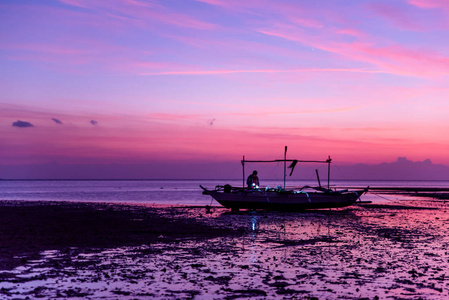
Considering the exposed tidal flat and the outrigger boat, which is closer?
the exposed tidal flat

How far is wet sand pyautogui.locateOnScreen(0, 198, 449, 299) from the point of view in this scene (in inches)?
493

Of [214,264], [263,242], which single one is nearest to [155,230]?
[263,242]

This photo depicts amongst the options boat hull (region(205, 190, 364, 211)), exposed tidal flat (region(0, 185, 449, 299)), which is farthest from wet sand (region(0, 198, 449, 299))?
boat hull (region(205, 190, 364, 211))

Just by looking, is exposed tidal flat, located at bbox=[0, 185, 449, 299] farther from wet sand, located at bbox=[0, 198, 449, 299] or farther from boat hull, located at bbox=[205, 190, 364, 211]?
boat hull, located at bbox=[205, 190, 364, 211]

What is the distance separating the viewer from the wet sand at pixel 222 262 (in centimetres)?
1252

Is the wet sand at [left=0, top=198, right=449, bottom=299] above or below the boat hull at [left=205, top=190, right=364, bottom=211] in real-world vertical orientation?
below

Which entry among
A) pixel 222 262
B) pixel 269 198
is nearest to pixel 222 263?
pixel 222 262

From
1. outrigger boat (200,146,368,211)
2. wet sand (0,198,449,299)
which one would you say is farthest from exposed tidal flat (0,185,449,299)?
outrigger boat (200,146,368,211)

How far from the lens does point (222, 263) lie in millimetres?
16516

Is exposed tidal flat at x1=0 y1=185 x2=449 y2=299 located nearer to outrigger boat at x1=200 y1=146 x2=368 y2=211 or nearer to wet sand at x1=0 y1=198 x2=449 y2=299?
wet sand at x1=0 y1=198 x2=449 y2=299

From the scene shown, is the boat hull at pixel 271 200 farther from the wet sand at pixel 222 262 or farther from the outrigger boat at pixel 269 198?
the wet sand at pixel 222 262

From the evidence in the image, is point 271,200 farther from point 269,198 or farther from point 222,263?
point 222,263

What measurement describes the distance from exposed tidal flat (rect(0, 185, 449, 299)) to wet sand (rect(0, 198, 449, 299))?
0.03m

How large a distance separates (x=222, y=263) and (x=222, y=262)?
204mm
